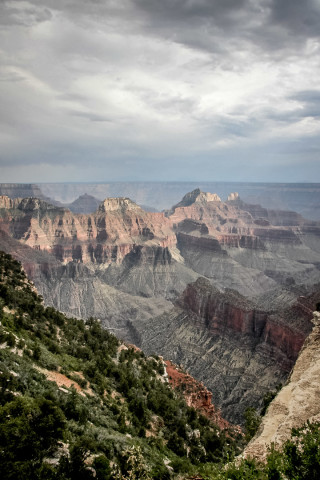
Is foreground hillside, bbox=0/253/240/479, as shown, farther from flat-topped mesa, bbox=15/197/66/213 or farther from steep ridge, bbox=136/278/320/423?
flat-topped mesa, bbox=15/197/66/213

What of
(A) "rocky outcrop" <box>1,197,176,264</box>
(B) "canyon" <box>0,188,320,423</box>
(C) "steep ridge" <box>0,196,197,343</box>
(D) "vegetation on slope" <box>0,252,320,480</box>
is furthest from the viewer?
(A) "rocky outcrop" <box>1,197,176,264</box>

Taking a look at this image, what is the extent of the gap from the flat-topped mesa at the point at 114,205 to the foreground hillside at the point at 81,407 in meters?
135

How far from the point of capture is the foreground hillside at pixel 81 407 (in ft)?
46.4

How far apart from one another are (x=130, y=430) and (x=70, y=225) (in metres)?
150

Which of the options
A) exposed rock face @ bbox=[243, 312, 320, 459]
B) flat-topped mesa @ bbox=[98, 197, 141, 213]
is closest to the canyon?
flat-topped mesa @ bbox=[98, 197, 141, 213]

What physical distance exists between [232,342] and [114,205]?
416ft

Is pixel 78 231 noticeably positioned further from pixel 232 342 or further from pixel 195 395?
pixel 195 395

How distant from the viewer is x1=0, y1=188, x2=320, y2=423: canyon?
57812 mm

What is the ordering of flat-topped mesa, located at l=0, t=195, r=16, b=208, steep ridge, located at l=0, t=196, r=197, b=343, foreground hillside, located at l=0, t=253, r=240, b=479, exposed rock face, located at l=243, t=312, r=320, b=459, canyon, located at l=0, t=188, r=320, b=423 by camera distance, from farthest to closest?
flat-topped mesa, located at l=0, t=195, r=16, b=208 < steep ridge, located at l=0, t=196, r=197, b=343 < canyon, located at l=0, t=188, r=320, b=423 < exposed rock face, located at l=243, t=312, r=320, b=459 < foreground hillside, located at l=0, t=253, r=240, b=479

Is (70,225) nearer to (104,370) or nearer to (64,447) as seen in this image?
(104,370)

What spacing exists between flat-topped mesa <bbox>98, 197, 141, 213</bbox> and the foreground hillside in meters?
135

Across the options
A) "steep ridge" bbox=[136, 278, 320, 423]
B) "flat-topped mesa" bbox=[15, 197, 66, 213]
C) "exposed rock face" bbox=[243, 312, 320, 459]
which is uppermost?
"flat-topped mesa" bbox=[15, 197, 66, 213]

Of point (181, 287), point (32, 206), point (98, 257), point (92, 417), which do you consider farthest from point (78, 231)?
point (92, 417)

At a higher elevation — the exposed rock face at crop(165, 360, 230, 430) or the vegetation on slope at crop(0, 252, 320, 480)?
the vegetation on slope at crop(0, 252, 320, 480)
